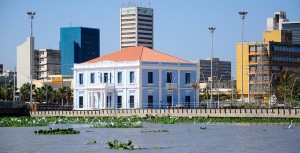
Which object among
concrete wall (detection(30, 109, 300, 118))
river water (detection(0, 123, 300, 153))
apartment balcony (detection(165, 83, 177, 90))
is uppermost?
apartment balcony (detection(165, 83, 177, 90))

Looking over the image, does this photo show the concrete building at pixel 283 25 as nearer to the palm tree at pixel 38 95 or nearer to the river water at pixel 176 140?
the palm tree at pixel 38 95

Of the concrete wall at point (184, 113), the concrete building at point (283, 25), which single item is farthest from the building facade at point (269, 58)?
the concrete wall at point (184, 113)

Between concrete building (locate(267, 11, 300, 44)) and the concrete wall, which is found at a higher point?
concrete building (locate(267, 11, 300, 44))

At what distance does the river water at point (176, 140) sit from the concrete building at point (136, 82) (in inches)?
1274

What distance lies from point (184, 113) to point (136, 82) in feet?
44.0

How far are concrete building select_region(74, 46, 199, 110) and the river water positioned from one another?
32.4m

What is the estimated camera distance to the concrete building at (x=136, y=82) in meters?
99.6

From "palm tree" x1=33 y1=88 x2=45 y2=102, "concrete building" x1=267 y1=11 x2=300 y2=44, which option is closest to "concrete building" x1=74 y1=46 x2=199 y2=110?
"palm tree" x1=33 y1=88 x2=45 y2=102

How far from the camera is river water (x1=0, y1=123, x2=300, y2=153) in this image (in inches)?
1797

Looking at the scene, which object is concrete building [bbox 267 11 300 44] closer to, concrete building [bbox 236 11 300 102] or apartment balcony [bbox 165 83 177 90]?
concrete building [bbox 236 11 300 102]

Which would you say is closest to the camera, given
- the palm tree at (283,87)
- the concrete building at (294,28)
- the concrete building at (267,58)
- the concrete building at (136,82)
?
the concrete building at (136,82)

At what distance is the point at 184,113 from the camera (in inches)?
3438

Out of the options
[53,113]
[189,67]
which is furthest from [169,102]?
[53,113]

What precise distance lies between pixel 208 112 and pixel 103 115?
14.3m
